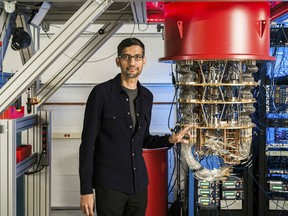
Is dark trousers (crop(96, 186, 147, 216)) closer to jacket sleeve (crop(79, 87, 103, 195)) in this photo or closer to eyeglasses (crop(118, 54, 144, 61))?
jacket sleeve (crop(79, 87, 103, 195))

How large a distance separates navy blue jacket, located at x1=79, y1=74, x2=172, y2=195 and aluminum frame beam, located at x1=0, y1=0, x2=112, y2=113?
0.29 metres

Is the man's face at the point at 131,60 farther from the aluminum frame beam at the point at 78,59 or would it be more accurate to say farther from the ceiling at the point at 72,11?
the aluminum frame beam at the point at 78,59

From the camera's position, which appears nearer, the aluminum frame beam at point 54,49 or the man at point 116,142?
the aluminum frame beam at point 54,49

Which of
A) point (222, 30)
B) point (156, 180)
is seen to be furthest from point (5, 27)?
point (156, 180)

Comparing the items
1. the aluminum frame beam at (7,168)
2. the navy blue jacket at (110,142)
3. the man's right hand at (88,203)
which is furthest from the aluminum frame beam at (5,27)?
the man's right hand at (88,203)

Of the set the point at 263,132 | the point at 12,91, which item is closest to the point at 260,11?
the point at 12,91

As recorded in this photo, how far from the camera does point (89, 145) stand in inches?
74.9

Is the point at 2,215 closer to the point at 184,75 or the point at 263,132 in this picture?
the point at 184,75

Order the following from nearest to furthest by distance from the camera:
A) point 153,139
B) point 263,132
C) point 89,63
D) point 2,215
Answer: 1. point 2,215
2. point 153,139
3. point 263,132
4. point 89,63

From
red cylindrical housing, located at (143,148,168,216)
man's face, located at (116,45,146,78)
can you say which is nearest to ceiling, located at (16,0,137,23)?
man's face, located at (116,45,146,78)

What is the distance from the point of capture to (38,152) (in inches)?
114

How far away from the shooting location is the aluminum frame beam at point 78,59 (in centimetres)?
285

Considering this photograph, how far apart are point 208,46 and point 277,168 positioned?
2.05 m

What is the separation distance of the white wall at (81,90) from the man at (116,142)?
2.03 m
